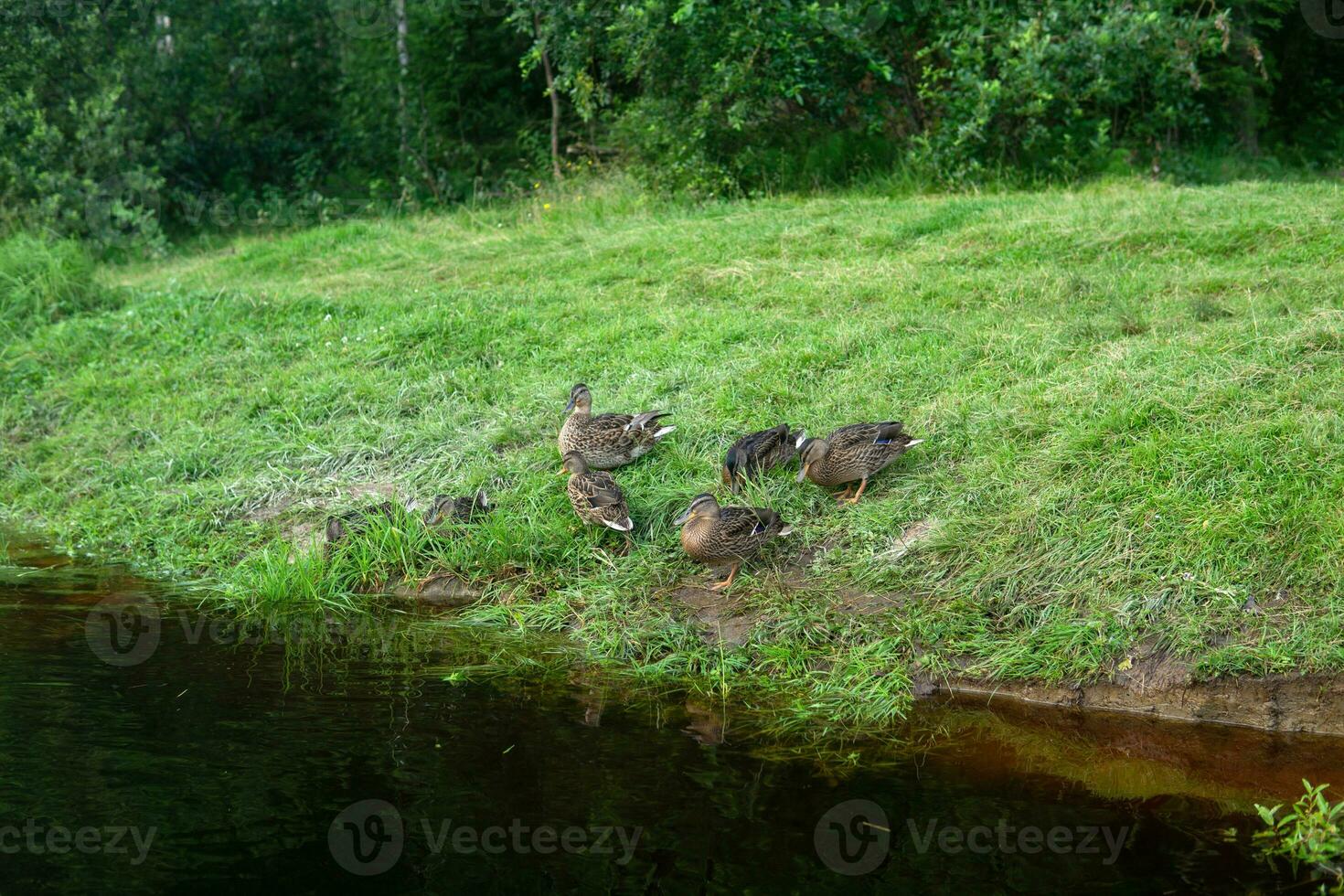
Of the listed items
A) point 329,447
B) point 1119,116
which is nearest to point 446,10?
point 1119,116

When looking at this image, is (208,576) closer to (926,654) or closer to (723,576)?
(723,576)

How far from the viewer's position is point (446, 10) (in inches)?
784

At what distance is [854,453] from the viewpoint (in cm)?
726

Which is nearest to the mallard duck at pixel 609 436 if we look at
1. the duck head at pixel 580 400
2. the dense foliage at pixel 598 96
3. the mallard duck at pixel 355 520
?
the duck head at pixel 580 400

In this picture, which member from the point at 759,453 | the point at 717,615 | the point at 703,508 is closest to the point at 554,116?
the point at 759,453

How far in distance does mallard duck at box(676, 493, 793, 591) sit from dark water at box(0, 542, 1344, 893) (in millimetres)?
1022

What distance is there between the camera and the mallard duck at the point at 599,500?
7277 millimetres

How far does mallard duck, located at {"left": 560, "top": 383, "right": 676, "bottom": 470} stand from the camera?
313 inches

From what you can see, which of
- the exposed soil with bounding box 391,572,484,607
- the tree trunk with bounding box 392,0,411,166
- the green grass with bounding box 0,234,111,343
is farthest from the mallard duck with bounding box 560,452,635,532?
the tree trunk with bounding box 392,0,411,166

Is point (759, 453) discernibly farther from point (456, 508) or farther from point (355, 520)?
point (355, 520)

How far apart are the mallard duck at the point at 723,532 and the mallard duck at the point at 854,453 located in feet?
1.74

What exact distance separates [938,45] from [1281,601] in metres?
9.80

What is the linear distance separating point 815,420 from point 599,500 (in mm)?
1772

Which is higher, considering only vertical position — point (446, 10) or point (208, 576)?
point (446, 10)
